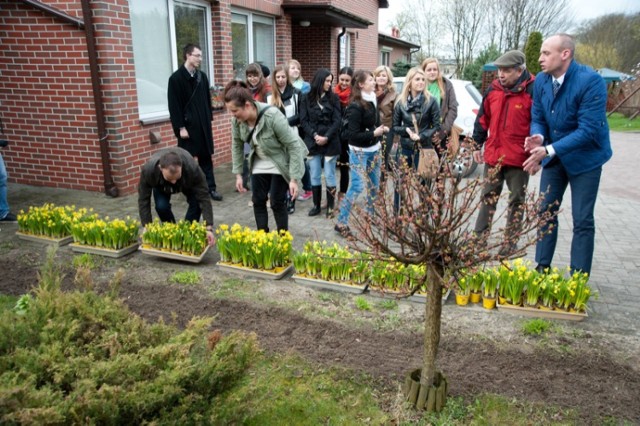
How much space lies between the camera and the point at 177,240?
4.97 m

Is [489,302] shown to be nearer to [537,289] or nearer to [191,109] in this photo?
[537,289]

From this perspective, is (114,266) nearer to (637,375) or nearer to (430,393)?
(430,393)

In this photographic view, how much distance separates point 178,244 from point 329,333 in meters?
2.07

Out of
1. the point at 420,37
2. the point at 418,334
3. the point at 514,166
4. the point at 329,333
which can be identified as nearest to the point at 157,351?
the point at 329,333

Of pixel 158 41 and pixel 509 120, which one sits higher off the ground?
pixel 158 41

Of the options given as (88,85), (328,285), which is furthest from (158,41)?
(328,285)

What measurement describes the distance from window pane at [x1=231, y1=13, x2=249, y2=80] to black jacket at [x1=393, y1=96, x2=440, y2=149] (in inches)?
226

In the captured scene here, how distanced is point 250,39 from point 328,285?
7.94m

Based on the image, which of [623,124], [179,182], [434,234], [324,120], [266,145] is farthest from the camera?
[623,124]

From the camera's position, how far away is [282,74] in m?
6.56

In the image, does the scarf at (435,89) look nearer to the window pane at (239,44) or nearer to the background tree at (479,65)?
the window pane at (239,44)

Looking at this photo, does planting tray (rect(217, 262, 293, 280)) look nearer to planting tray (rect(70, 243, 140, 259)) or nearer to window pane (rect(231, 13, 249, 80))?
planting tray (rect(70, 243, 140, 259))

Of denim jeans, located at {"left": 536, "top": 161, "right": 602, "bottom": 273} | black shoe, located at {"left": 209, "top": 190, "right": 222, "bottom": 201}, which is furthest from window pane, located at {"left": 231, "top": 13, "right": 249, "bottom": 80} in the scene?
denim jeans, located at {"left": 536, "top": 161, "right": 602, "bottom": 273}

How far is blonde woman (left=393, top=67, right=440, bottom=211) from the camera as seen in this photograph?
5.63m
